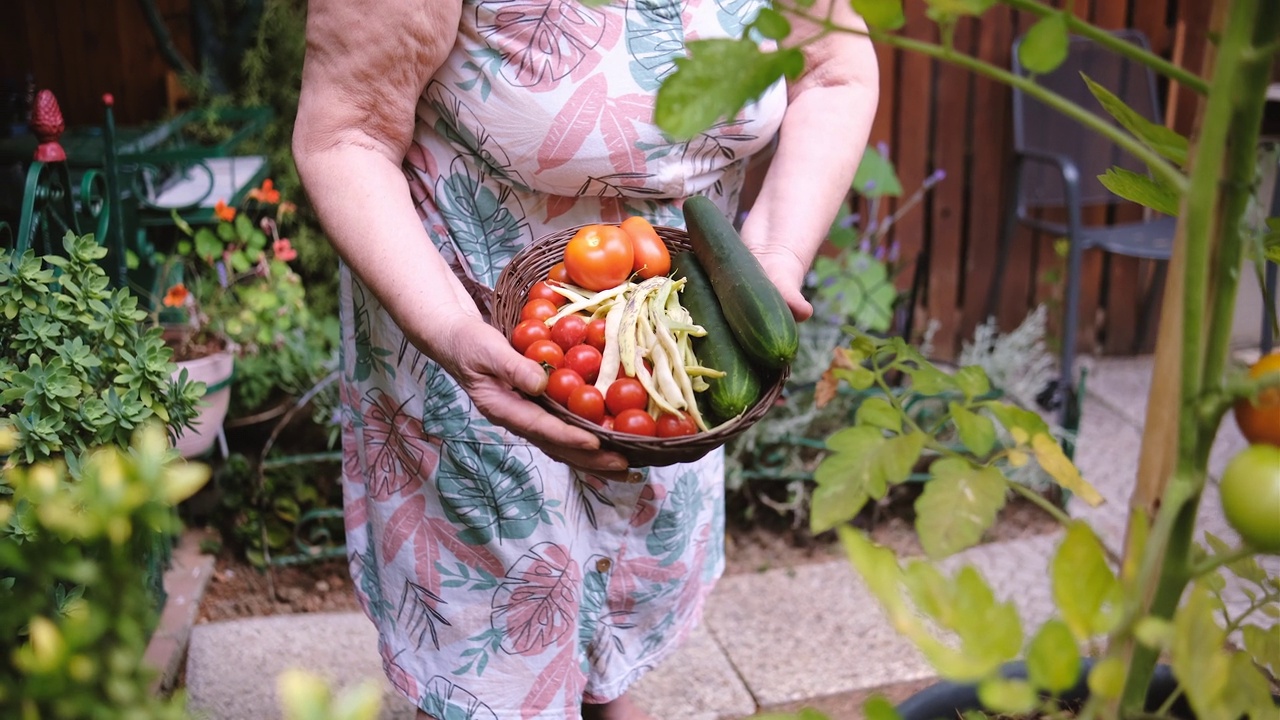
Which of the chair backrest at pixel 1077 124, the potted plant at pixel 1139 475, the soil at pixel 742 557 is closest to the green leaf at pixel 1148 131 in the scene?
the potted plant at pixel 1139 475

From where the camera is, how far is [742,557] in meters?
3.19

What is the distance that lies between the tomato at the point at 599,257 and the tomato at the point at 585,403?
20 cm

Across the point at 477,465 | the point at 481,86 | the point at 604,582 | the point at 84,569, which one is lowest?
the point at 604,582

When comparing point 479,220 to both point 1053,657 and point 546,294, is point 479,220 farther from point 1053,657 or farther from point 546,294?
point 1053,657

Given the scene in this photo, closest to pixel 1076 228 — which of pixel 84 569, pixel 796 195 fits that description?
pixel 796 195

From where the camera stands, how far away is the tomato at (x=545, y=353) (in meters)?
1.51

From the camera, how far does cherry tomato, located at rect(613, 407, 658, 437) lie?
146 centimetres

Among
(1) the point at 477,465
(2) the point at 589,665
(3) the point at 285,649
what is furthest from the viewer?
(3) the point at 285,649

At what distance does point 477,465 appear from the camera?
5.50ft

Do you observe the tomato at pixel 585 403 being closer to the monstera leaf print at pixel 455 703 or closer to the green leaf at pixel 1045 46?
the monstera leaf print at pixel 455 703

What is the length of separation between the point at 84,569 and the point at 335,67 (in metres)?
1.06

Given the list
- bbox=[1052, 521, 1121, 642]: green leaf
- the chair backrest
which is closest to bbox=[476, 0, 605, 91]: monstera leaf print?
bbox=[1052, 521, 1121, 642]: green leaf

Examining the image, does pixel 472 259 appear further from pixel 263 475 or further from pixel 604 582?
pixel 263 475

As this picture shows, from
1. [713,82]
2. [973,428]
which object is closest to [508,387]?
[973,428]
